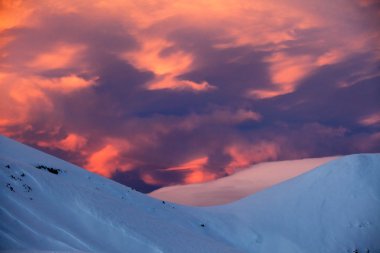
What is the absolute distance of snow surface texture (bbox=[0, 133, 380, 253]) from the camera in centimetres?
1915

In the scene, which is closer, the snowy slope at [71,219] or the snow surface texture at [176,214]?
the snowy slope at [71,219]

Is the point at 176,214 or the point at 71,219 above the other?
the point at 176,214

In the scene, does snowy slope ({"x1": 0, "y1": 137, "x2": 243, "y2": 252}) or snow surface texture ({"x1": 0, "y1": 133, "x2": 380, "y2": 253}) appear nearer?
snowy slope ({"x1": 0, "y1": 137, "x2": 243, "y2": 252})

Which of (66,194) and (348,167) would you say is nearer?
(66,194)

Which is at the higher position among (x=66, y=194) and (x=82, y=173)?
(x=82, y=173)

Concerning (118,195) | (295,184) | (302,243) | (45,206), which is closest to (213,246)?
(118,195)

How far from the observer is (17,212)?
18.7 metres

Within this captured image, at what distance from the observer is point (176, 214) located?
3100cm

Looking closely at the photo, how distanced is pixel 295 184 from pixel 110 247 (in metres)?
23.5

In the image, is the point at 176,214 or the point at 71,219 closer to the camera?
the point at 71,219

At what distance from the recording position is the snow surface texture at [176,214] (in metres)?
19.2

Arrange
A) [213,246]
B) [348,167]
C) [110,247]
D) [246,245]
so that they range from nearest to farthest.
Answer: [110,247] → [213,246] → [246,245] → [348,167]

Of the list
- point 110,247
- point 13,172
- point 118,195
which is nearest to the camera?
point 110,247

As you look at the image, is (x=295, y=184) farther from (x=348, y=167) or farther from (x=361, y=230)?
(x=361, y=230)
